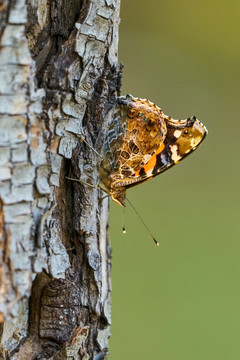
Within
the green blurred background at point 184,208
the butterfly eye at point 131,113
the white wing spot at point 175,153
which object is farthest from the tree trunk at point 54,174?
the green blurred background at point 184,208

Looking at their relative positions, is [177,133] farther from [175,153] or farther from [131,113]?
[131,113]

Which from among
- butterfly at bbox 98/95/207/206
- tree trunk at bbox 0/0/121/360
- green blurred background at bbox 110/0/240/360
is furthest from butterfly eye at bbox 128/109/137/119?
green blurred background at bbox 110/0/240/360

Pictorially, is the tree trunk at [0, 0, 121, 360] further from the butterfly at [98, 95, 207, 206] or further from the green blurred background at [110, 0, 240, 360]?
the green blurred background at [110, 0, 240, 360]

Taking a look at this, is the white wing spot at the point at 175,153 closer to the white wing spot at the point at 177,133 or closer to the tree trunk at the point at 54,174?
the white wing spot at the point at 177,133

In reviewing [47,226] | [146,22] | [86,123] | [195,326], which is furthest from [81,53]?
[146,22]

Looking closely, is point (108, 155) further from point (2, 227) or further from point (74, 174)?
point (2, 227)

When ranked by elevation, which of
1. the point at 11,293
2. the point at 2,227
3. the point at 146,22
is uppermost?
the point at 146,22
